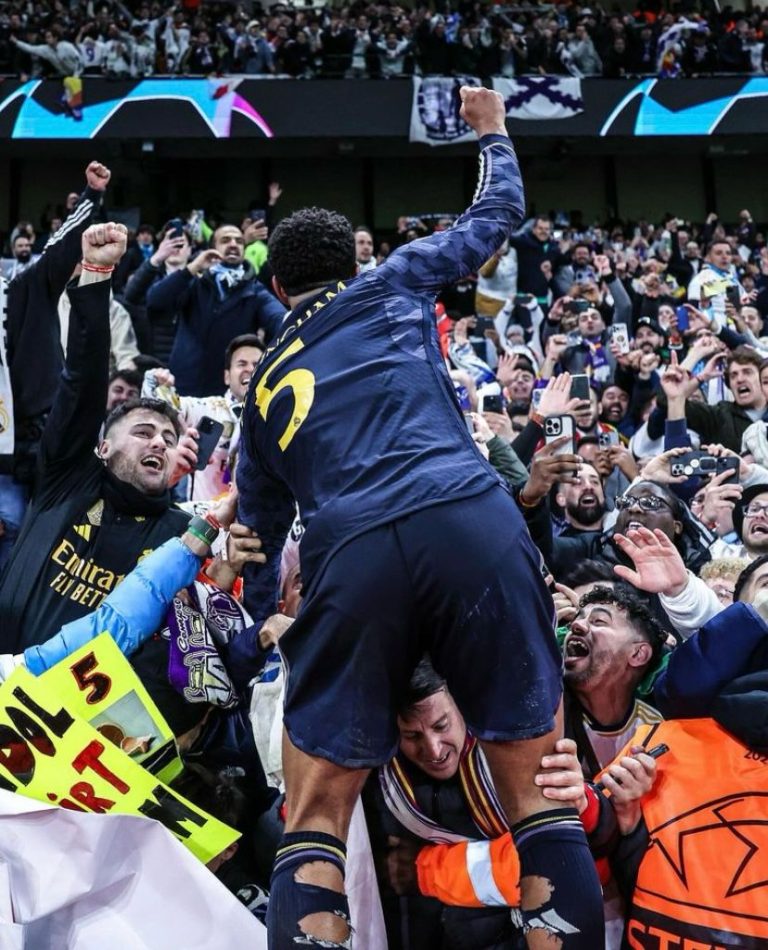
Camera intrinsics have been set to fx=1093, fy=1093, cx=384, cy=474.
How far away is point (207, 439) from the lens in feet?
14.7

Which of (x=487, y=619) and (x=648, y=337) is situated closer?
(x=487, y=619)

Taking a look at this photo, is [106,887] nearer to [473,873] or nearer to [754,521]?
[473,873]

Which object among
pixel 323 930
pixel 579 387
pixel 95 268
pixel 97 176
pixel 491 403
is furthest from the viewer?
pixel 491 403

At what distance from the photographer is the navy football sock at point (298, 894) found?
5.95 feet

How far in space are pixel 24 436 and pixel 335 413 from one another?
86.2 inches

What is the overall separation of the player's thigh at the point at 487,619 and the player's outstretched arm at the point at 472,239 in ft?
1.70

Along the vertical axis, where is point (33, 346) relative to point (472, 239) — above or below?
below

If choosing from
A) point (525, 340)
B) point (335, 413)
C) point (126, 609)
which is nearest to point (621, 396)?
point (525, 340)

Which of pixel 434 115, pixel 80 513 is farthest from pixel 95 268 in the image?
pixel 434 115

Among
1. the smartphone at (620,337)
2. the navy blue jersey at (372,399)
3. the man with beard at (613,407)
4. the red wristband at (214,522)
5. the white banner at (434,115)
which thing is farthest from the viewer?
the white banner at (434,115)

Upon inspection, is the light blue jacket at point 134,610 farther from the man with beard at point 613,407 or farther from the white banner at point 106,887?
the man with beard at point 613,407

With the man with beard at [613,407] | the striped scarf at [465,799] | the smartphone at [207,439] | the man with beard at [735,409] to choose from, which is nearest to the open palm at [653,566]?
the striped scarf at [465,799]

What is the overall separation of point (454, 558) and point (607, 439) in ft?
13.0

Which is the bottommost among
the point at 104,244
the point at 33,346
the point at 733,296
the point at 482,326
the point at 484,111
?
the point at 482,326
